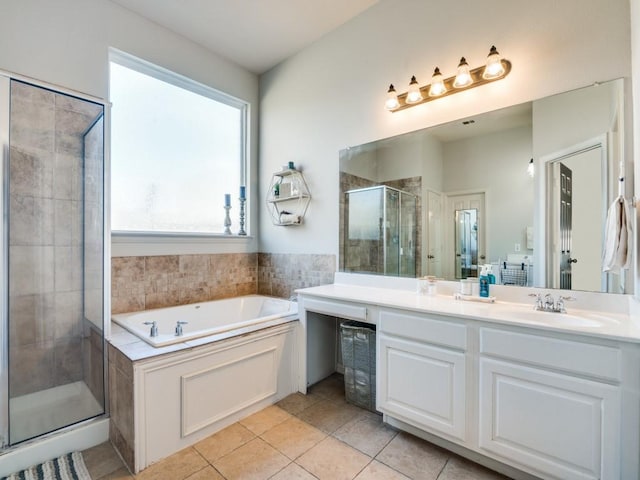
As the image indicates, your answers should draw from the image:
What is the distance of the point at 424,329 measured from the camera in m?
1.64

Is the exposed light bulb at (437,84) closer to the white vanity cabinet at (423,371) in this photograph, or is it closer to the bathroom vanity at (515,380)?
the bathroom vanity at (515,380)

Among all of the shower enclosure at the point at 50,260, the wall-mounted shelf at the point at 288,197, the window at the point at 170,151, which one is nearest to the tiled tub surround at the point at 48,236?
the shower enclosure at the point at 50,260

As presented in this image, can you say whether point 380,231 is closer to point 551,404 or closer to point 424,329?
point 424,329

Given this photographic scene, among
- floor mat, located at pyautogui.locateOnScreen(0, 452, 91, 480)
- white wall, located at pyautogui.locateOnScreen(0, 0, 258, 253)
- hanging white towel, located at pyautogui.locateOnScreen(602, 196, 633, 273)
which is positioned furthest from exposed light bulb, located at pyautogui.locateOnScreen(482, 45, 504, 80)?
floor mat, located at pyautogui.locateOnScreen(0, 452, 91, 480)

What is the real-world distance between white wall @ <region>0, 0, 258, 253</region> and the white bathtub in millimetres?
1728

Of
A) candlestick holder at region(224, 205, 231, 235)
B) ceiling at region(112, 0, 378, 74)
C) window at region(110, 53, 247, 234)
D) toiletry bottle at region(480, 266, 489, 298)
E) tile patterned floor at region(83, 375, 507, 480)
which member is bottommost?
tile patterned floor at region(83, 375, 507, 480)

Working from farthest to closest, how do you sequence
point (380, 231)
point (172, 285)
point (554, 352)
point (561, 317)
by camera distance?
1. point (172, 285)
2. point (380, 231)
3. point (561, 317)
4. point (554, 352)

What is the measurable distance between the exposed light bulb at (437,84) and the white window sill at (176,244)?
221 cm

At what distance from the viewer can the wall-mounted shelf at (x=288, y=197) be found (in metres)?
2.93

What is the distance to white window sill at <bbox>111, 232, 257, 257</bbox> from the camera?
2.43 meters

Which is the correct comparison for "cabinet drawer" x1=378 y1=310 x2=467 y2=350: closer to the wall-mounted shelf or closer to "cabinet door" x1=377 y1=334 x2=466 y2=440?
"cabinet door" x1=377 y1=334 x2=466 y2=440

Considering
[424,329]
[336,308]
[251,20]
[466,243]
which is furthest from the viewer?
[251,20]

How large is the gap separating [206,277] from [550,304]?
8.82 feet

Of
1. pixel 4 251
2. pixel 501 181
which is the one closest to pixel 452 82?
pixel 501 181
